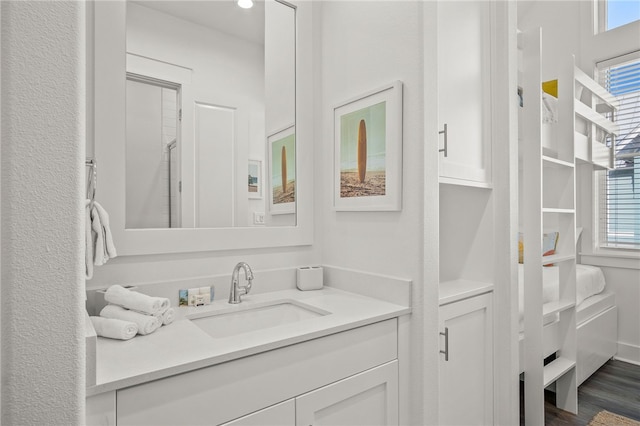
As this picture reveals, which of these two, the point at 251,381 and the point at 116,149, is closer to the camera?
the point at 251,381

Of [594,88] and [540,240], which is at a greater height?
[594,88]

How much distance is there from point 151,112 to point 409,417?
1.51 metres

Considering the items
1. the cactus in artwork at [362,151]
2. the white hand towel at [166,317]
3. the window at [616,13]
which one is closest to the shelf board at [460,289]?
the cactus in artwork at [362,151]

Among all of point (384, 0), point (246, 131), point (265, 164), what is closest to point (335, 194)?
point (265, 164)

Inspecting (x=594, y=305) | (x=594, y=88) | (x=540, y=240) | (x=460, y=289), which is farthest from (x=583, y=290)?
(x=460, y=289)

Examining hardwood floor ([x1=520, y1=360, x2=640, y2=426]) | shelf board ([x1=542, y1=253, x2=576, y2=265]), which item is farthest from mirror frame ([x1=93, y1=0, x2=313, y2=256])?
hardwood floor ([x1=520, y1=360, x2=640, y2=426])

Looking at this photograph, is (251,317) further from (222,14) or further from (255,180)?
(222,14)

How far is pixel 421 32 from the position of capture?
1.32m

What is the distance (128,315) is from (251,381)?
43 cm

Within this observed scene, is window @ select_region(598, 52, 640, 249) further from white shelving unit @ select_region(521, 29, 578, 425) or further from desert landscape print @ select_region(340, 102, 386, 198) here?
desert landscape print @ select_region(340, 102, 386, 198)

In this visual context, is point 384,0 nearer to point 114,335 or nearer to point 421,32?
point 421,32

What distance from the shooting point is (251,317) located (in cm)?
140

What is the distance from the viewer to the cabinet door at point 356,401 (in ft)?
3.51

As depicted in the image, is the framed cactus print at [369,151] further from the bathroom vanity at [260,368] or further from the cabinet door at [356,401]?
the cabinet door at [356,401]
